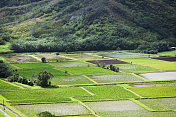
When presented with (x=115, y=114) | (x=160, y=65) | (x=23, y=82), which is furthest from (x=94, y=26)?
(x=115, y=114)

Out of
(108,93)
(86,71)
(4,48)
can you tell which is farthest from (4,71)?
(4,48)

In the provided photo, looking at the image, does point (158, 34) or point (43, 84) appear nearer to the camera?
point (43, 84)

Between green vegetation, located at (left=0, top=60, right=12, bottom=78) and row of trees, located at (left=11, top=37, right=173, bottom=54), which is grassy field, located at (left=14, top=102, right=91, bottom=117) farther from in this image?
row of trees, located at (left=11, top=37, right=173, bottom=54)

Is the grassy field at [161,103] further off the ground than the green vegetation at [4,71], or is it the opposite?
the green vegetation at [4,71]

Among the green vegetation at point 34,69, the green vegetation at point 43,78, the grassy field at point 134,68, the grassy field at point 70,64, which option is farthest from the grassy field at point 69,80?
the grassy field at point 70,64

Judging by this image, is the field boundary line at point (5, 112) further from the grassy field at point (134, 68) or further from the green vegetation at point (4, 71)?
the grassy field at point (134, 68)

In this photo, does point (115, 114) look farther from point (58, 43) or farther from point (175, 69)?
point (58, 43)
